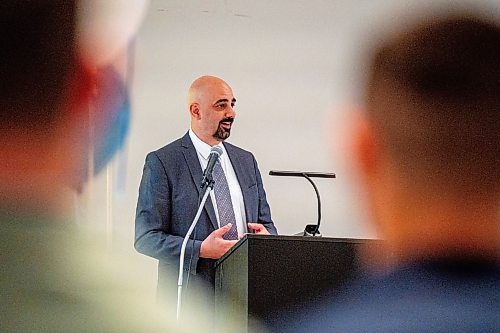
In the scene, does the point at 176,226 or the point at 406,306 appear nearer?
the point at 406,306

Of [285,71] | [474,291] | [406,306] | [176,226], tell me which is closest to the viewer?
[474,291]

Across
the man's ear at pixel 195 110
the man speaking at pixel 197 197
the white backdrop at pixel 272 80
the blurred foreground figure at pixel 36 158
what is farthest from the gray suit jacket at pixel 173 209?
the blurred foreground figure at pixel 36 158

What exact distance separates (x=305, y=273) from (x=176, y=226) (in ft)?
2.39

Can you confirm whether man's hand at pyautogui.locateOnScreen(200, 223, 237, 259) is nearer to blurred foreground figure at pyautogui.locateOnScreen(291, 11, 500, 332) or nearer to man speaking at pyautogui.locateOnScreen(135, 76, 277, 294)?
man speaking at pyautogui.locateOnScreen(135, 76, 277, 294)

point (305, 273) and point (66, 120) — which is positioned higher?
point (66, 120)

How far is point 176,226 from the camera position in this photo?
1.78m

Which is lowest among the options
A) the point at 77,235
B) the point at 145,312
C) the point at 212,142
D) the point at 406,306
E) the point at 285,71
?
the point at 145,312

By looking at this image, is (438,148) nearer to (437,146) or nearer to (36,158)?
(437,146)

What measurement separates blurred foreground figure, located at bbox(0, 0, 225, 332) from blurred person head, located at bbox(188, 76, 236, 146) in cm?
137

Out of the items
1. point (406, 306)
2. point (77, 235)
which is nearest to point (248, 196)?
point (406, 306)

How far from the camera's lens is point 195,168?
6.02 ft

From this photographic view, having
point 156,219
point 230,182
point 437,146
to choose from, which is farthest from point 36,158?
point 230,182

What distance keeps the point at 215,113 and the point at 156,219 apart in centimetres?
38

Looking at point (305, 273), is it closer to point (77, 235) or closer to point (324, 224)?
point (77, 235)
